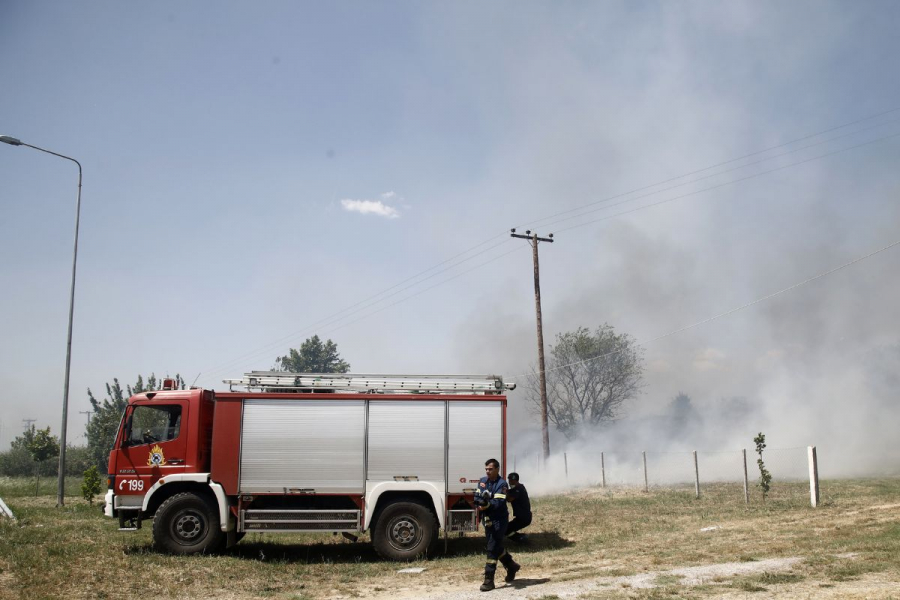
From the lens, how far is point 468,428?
42.3 feet

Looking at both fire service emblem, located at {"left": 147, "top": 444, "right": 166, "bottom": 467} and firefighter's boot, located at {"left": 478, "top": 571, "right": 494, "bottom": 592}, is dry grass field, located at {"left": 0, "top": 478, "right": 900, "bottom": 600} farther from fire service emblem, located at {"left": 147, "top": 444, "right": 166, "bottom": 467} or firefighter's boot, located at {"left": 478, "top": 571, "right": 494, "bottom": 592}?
fire service emblem, located at {"left": 147, "top": 444, "right": 166, "bottom": 467}

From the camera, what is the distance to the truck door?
1296 centimetres

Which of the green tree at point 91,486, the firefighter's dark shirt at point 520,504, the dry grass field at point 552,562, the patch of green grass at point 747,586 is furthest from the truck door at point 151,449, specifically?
the green tree at point 91,486

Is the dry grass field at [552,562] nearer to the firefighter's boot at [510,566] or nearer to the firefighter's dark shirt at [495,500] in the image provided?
the firefighter's boot at [510,566]

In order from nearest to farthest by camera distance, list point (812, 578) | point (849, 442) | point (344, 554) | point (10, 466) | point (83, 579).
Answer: point (812, 578), point (83, 579), point (344, 554), point (849, 442), point (10, 466)

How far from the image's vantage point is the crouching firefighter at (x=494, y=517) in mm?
10023

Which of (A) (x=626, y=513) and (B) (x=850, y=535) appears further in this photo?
(A) (x=626, y=513)

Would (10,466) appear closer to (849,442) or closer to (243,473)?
(243,473)

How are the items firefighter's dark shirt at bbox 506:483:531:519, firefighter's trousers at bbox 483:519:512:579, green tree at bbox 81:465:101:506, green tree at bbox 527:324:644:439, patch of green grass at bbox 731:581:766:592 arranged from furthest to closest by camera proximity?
green tree at bbox 527:324:644:439 < green tree at bbox 81:465:101:506 < firefighter's dark shirt at bbox 506:483:531:519 < firefighter's trousers at bbox 483:519:512:579 < patch of green grass at bbox 731:581:766:592

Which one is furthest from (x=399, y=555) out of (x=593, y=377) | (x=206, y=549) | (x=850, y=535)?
(x=593, y=377)

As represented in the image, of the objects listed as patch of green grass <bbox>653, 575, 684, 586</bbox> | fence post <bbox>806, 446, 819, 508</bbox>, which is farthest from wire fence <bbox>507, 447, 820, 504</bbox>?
patch of green grass <bbox>653, 575, 684, 586</bbox>

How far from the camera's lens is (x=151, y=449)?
A: 515 inches

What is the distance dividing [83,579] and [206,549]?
2418 millimetres

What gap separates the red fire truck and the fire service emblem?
1.0 inches
